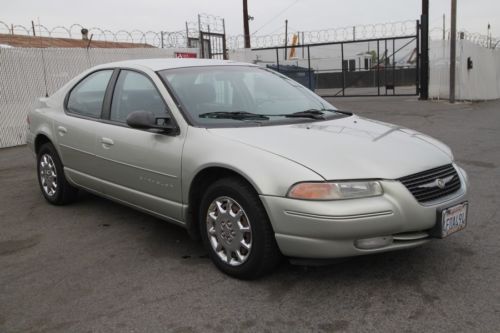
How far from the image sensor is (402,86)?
30172 millimetres

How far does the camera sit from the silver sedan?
3.03 meters

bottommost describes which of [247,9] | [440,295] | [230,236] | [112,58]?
[440,295]

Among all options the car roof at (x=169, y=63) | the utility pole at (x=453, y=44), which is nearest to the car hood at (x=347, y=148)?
the car roof at (x=169, y=63)

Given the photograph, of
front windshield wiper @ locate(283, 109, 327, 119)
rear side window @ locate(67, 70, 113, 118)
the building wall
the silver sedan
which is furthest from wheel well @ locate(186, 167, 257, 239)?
the building wall

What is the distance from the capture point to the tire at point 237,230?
127 inches

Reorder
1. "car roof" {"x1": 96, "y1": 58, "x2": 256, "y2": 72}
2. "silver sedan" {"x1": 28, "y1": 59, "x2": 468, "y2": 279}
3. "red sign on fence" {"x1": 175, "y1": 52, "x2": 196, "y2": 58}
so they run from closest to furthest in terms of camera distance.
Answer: "silver sedan" {"x1": 28, "y1": 59, "x2": 468, "y2": 279} < "car roof" {"x1": 96, "y1": 58, "x2": 256, "y2": 72} < "red sign on fence" {"x1": 175, "y1": 52, "x2": 196, "y2": 58}

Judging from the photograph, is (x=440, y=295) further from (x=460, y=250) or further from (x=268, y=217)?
(x=268, y=217)

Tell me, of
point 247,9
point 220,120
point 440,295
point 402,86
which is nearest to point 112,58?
point 220,120

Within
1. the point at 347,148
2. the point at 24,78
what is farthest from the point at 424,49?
the point at 347,148

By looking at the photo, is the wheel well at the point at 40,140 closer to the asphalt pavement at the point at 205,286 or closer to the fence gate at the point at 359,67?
the asphalt pavement at the point at 205,286

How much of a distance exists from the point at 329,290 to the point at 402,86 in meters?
28.8

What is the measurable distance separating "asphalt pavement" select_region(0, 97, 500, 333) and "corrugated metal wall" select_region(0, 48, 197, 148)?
18.9 ft

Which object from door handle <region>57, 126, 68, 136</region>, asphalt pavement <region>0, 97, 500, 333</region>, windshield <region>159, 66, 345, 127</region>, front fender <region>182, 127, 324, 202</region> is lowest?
asphalt pavement <region>0, 97, 500, 333</region>

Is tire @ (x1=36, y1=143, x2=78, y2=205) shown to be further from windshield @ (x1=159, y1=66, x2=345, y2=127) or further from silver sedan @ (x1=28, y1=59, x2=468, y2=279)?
windshield @ (x1=159, y1=66, x2=345, y2=127)
